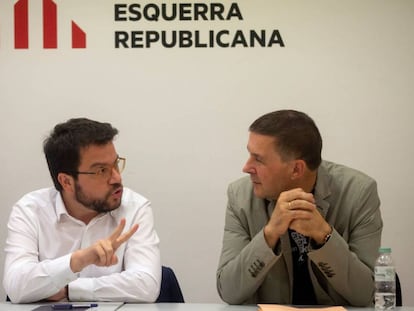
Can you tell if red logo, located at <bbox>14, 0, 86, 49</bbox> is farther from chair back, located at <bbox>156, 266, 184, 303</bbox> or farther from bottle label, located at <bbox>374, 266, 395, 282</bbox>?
bottle label, located at <bbox>374, 266, 395, 282</bbox>

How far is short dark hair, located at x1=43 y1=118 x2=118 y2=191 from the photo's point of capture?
11.0 feet

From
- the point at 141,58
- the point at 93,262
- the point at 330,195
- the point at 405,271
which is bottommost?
the point at 405,271

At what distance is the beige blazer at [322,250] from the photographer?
2.72 meters

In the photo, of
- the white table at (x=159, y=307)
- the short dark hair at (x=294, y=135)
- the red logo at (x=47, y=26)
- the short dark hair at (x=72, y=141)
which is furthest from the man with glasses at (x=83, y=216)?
the red logo at (x=47, y=26)

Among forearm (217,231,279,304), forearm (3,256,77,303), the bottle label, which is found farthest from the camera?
forearm (3,256,77,303)

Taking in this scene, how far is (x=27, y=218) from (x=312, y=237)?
55.2 inches

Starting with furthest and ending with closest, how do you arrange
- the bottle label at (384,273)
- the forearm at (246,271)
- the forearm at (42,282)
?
the forearm at (42,282)
the forearm at (246,271)
the bottle label at (384,273)

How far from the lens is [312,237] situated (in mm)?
2732

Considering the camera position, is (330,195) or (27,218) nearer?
(330,195)

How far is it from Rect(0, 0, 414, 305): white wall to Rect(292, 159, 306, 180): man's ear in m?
1.51

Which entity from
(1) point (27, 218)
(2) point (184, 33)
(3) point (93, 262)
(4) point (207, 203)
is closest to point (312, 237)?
(3) point (93, 262)

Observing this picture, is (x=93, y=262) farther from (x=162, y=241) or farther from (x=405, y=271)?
(x=405, y=271)

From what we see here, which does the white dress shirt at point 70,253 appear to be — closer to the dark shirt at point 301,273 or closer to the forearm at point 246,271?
the forearm at point 246,271

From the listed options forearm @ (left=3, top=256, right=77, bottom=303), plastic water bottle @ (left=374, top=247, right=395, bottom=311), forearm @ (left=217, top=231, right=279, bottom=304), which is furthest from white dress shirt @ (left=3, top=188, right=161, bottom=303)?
plastic water bottle @ (left=374, top=247, right=395, bottom=311)
